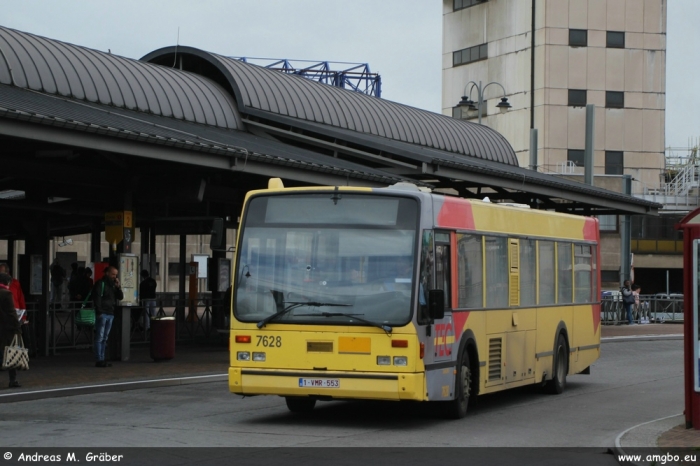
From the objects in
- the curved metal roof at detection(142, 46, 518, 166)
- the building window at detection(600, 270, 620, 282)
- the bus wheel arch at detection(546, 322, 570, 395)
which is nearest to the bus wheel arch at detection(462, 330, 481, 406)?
the bus wheel arch at detection(546, 322, 570, 395)

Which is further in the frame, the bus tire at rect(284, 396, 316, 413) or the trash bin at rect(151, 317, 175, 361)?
the trash bin at rect(151, 317, 175, 361)

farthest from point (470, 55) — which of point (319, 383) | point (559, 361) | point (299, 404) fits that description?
point (319, 383)

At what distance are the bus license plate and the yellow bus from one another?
0.04 ft

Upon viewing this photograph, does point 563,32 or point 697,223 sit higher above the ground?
point 563,32

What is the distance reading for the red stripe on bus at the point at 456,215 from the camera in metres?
14.1

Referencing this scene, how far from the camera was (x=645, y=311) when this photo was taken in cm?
4756

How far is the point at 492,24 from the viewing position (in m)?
82.6

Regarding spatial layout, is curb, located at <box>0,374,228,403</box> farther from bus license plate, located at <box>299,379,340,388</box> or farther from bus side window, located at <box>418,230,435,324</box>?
bus side window, located at <box>418,230,435,324</box>

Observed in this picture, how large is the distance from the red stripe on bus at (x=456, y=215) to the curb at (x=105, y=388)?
19.9 feet

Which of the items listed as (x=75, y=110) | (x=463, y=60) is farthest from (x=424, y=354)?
(x=463, y=60)

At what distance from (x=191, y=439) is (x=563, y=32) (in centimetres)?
7053

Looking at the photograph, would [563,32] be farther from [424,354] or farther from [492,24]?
[424,354]

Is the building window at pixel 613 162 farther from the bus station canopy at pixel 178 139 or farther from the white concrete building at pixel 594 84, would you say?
the bus station canopy at pixel 178 139

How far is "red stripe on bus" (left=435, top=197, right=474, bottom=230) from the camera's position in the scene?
1408cm
